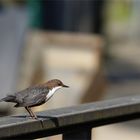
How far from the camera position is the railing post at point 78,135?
13.9 feet

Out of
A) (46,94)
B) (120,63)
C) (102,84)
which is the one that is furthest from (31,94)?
(120,63)

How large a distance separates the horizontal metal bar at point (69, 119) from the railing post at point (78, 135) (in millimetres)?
18

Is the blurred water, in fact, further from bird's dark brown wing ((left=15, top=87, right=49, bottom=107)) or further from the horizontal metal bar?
the horizontal metal bar

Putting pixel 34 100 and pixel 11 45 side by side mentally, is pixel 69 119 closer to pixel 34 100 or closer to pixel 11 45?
pixel 34 100

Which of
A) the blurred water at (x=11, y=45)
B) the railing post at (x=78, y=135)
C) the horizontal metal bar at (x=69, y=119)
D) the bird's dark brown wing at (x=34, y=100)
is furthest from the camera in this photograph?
the blurred water at (x=11, y=45)

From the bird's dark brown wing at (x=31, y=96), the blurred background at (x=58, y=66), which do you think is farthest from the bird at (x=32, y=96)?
the blurred background at (x=58, y=66)

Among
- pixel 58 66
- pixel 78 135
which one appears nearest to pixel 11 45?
pixel 58 66

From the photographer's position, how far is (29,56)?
47.7ft

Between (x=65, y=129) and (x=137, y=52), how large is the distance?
24812 mm

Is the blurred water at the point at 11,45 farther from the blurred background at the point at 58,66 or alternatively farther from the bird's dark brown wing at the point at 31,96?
the bird's dark brown wing at the point at 31,96

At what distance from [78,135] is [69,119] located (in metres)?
0.11

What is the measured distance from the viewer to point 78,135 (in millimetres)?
4254

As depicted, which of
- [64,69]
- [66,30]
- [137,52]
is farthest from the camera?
[137,52]

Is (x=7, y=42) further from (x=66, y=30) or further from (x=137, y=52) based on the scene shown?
(x=137, y=52)
